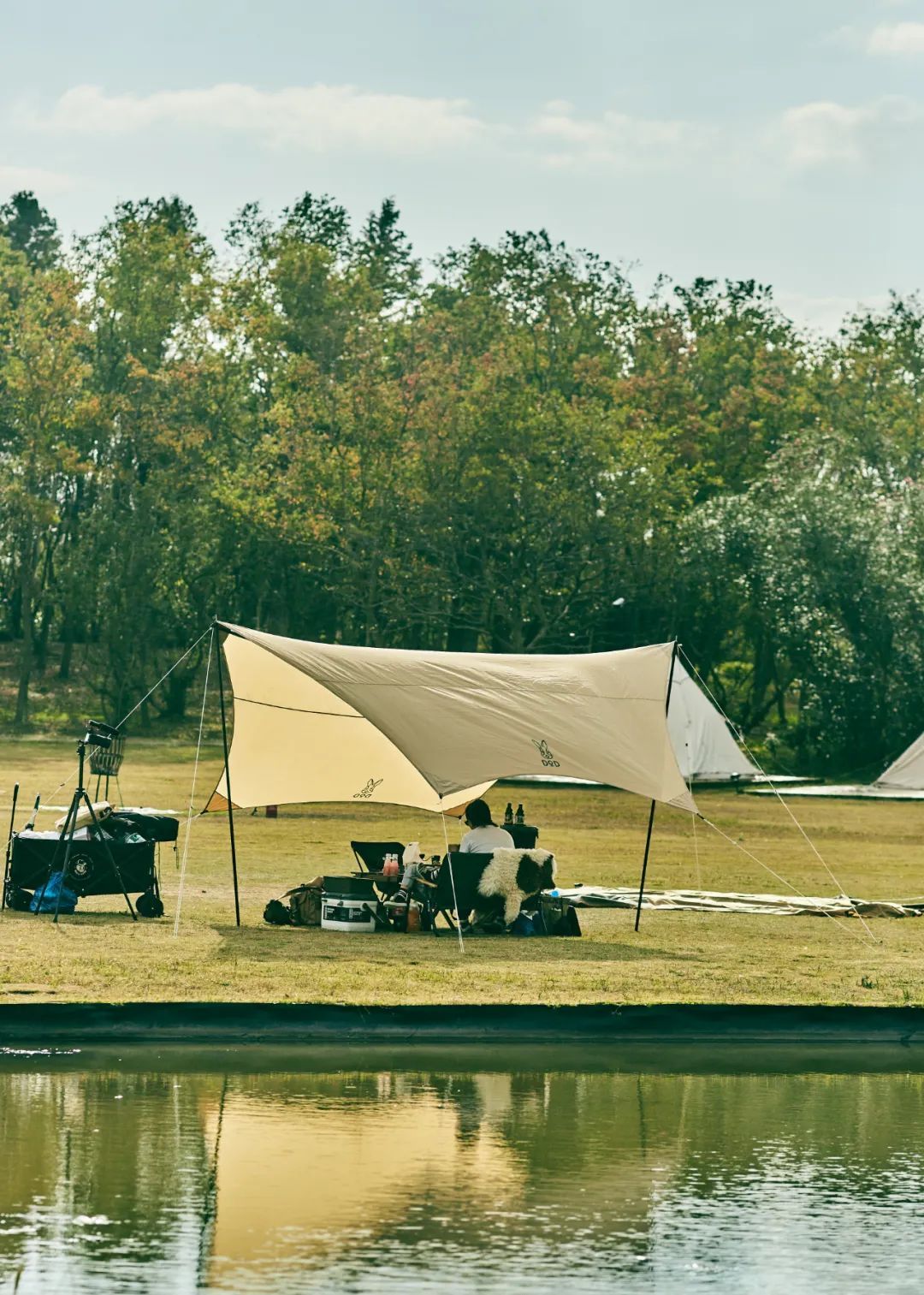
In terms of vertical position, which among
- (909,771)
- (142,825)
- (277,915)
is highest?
(909,771)

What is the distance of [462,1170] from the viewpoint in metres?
8.09

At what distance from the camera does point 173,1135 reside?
28.3 ft

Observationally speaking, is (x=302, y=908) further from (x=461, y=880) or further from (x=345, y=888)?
(x=461, y=880)

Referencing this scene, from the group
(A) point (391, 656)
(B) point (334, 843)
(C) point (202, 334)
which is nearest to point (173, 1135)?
(A) point (391, 656)

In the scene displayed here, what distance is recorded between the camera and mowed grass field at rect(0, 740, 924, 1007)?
1287 cm

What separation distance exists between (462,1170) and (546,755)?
28.9 ft

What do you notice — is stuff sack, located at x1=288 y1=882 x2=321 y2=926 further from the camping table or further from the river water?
the river water

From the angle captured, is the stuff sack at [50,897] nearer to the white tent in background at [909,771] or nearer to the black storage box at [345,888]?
the black storage box at [345,888]

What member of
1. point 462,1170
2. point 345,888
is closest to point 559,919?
point 345,888

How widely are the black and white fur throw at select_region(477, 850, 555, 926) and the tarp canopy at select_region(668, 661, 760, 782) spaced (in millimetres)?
27166

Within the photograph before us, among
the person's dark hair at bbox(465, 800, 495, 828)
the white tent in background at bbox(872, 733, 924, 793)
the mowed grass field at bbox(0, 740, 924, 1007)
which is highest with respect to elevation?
the white tent in background at bbox(872, 733, 924, 793)

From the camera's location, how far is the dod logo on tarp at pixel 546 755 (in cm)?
1667

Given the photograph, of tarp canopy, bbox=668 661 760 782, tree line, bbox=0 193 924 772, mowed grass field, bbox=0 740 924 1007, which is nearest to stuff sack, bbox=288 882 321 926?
mowed grass field, bbox=0 740 924 1007

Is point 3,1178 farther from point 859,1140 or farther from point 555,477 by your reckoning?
point 555,477
